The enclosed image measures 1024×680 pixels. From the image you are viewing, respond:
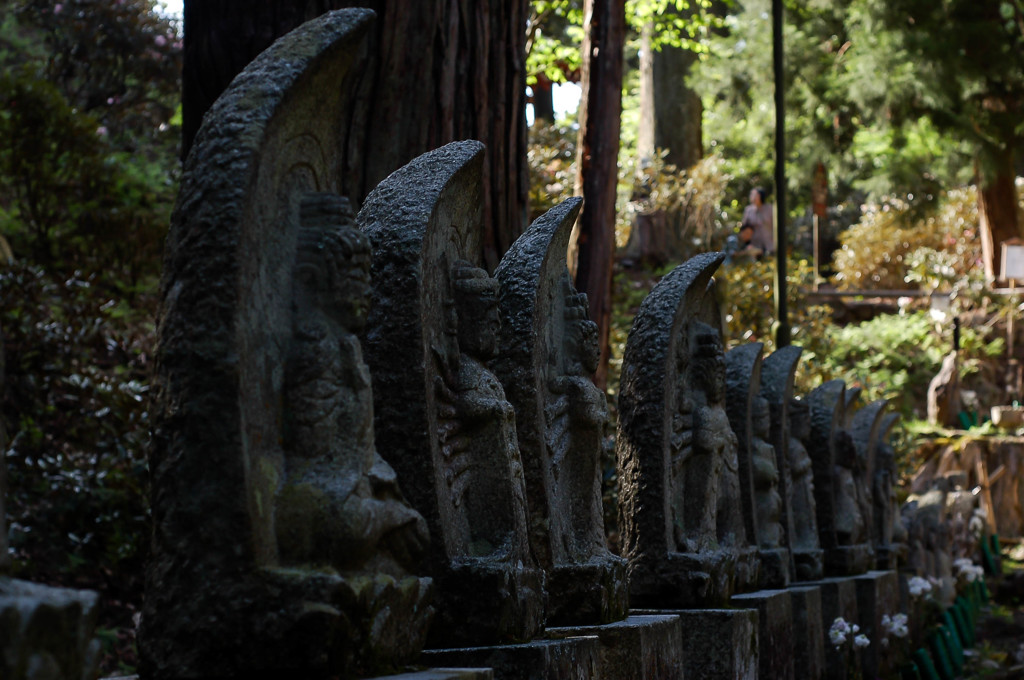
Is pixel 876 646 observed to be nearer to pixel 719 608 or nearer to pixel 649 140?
pixel 719 608

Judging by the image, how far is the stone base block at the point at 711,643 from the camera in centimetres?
504

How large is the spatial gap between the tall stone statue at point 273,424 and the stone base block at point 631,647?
3.54 ft

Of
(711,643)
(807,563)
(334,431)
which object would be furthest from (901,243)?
(334,431)

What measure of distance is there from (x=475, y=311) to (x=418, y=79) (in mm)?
1984

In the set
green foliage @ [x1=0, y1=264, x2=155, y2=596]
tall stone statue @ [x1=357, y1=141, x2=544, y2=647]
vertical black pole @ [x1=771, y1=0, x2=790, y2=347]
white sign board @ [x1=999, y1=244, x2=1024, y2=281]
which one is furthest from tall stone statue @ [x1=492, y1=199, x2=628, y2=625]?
white sign board @ [x1=999, y1=244, x2=1024, y2=281]

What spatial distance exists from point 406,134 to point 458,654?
265cm

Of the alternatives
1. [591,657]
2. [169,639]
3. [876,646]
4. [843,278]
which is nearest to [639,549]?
[591,657]

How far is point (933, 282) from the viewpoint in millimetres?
25516

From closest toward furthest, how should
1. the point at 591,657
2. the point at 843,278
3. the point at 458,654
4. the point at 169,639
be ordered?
the point at 169,639, the point at 458,654, the point at 591,657, the point at 843,278

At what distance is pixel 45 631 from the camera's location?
2029mm

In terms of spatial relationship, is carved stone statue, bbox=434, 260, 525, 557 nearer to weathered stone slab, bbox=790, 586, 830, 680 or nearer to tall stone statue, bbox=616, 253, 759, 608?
tall stone statue, bbox=616, 253, 759, 608

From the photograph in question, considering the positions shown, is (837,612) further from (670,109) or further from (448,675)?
(670,109)

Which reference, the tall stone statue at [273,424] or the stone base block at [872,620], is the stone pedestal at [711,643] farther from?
the stone base block at [872,620]

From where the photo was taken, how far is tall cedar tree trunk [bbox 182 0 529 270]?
203 inches
